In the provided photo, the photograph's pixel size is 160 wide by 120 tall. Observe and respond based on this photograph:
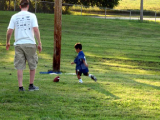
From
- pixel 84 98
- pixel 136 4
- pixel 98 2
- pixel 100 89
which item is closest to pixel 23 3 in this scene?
pixel 84 98

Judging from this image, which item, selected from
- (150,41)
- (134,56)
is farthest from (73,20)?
(134,56)

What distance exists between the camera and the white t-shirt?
311 inches

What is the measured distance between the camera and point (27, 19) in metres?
7.90

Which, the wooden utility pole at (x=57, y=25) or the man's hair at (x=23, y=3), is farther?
the wooden utility pole at (x=57, y=25)

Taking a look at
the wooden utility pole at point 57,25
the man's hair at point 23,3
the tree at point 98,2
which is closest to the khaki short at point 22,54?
the man's hair at point 23,3

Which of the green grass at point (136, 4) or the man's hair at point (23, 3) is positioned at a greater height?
the green grass at point (136, 4)

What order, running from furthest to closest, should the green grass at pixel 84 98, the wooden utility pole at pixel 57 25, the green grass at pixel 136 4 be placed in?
1. the green grass at pixel 136 4
2. the wooden utility pole at pixel 57 25
3. the green grass at pixel 84 98

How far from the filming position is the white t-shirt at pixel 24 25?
7.90 metres

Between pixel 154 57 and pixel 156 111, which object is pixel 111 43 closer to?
pixel 154 57

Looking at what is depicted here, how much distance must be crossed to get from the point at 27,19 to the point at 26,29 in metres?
0.21

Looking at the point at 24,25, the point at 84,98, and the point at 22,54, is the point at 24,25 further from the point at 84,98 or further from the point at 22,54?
the point at 84,98

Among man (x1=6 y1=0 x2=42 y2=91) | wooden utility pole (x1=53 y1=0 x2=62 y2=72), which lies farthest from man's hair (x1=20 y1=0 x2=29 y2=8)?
wooden utility pole (x1=53 y1=0 x2=62 y2=72)

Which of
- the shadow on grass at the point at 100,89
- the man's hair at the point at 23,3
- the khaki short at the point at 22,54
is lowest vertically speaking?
the shadow on grass at the point at 100,89

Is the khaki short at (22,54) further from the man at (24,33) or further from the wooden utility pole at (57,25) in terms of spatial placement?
the wooden utility pole at (57,25)
